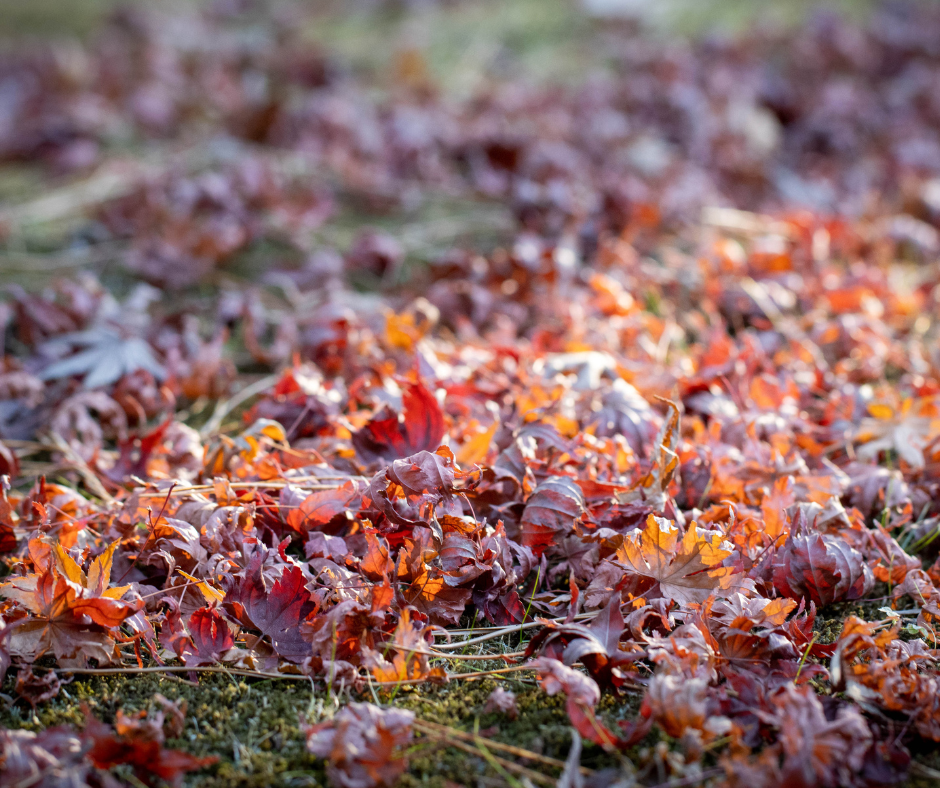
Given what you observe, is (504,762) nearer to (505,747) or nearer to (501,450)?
(505,747)

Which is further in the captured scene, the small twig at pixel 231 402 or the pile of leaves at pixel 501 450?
the small twig at pixel 231 402

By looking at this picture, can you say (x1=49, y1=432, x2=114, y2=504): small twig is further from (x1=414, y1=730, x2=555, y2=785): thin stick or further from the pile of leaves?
(x1=414, y1=730, x2=555, y2=785): thin stick

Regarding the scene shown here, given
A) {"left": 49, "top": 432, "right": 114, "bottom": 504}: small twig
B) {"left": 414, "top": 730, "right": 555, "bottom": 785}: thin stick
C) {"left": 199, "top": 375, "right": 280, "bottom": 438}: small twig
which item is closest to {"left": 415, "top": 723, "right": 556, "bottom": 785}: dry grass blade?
{"left": 414, "top": 730, "right": 555, "bottom": 785}: thin stick

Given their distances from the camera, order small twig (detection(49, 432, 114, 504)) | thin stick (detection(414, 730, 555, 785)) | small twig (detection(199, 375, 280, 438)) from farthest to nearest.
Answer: small twig (detection(199, 375, 280, 438)), small twig (detection(49, 432, 114, 504)), thin stick (detection(414, 730, 555, 785))

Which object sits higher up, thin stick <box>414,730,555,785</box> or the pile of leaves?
the pile of leaves

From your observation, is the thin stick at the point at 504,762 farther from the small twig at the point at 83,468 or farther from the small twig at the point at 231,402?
the small twig at the point at 231,402

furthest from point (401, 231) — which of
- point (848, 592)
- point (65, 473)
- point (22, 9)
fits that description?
point (22, 9)

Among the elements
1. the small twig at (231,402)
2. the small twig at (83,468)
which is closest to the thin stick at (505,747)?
the small twig at (83,468)

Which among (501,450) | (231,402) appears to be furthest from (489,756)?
(231,402)
